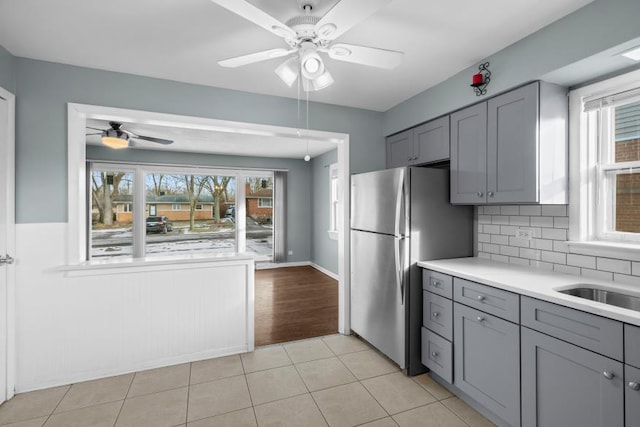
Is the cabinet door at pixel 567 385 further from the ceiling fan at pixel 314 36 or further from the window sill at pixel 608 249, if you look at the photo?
the ceiling fan at pixel 314 36

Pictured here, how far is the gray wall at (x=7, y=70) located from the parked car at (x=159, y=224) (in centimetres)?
381

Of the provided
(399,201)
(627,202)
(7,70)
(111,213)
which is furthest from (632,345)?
(111,213)

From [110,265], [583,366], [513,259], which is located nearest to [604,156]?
[513,259]

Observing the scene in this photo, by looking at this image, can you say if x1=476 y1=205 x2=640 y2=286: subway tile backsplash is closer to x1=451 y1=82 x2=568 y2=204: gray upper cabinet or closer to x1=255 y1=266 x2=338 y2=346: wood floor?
x1=451 y1=82 x2=568 y2=204: gray upper cabinet

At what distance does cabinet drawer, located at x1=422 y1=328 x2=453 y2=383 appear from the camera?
2.17 m

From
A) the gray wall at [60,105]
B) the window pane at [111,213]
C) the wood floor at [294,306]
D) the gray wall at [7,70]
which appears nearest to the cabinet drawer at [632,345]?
the wood floor at [294,306]

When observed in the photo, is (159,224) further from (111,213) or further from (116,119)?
(116,119)

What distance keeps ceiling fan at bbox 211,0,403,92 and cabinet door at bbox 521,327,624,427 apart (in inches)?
66.3

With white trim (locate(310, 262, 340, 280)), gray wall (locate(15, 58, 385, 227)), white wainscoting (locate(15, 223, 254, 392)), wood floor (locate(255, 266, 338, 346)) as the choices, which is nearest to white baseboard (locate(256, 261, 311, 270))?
white trim (locate(310, 262, 340, 280))

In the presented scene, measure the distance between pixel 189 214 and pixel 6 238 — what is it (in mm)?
3907

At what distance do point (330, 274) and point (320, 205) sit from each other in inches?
55.7

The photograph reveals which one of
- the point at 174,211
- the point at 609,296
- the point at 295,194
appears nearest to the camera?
the point at 609,296

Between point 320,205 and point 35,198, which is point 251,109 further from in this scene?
point 320,205

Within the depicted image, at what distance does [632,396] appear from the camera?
1253mm
